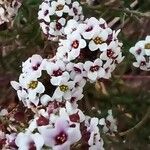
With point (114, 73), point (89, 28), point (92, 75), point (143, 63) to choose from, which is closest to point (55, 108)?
point (92, 75)

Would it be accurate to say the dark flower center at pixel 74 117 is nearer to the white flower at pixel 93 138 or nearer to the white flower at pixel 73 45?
the white flower at pixel 93 138

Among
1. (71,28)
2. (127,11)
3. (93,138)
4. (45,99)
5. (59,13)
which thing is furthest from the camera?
(127,11)

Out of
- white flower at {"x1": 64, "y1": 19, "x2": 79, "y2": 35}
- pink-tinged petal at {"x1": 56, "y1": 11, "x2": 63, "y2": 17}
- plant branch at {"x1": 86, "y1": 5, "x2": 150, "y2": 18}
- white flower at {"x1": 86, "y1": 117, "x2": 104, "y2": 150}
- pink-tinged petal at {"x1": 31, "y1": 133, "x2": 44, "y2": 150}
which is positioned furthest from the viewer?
plant branch at {"x1": 86, "y1": 5, "x2": 150, "y2": 18}

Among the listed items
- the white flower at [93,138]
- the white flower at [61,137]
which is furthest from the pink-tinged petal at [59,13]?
the white flower at [61,137]

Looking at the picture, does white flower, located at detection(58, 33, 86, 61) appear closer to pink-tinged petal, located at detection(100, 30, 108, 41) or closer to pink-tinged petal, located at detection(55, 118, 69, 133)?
pink-tinged petal, located at detection(100, 30, 108, 41)

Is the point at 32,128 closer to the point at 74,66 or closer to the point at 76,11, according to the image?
the point at 74,66

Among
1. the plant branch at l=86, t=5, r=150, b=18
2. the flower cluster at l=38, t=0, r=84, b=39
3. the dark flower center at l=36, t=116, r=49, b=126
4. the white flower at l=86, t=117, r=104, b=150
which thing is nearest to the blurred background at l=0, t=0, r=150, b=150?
the plant branch at l=86, t=5, r=150, b=18

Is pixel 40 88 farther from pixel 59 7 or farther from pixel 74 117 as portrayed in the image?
pixel 59 7
